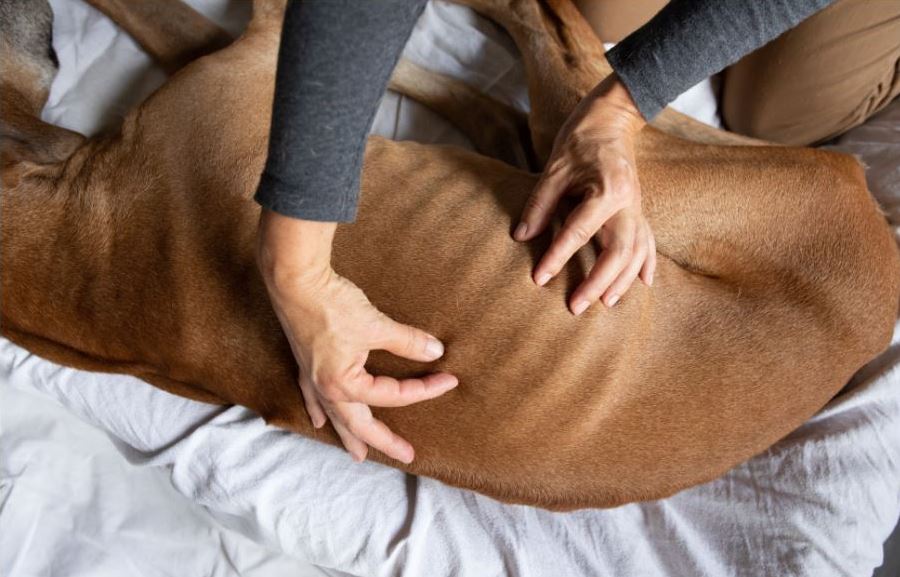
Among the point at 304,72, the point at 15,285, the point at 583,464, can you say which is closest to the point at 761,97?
the point at 583,464

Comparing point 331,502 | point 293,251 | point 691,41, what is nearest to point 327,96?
point 293,251

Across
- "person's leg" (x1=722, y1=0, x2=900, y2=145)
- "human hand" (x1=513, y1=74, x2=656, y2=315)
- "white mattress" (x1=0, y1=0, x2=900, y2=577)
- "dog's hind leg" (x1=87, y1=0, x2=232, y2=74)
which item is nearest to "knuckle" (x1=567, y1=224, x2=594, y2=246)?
"human hand" (x1=513, y1=74, x2=656, y2=315)

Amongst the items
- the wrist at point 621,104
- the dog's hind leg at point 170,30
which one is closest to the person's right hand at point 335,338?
the wrist at point 621,104

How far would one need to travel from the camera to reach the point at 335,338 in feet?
3.12

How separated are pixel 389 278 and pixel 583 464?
41cm

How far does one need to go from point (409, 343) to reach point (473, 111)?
778 mm

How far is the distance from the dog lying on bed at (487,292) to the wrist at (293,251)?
0.26 m

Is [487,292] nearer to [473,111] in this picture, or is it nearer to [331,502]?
[331,502]

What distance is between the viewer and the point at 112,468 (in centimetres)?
153

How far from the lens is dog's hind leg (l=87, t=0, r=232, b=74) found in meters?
1.56

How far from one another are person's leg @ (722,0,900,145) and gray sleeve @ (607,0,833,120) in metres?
0.44

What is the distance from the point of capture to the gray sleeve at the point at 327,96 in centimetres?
66

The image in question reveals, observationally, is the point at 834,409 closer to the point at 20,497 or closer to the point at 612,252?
the point at 612,252

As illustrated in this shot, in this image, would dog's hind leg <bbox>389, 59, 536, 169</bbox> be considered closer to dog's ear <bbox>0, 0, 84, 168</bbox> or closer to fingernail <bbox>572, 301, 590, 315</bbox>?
fingernail <bbox>572, 301, 590, 315</bbox>
